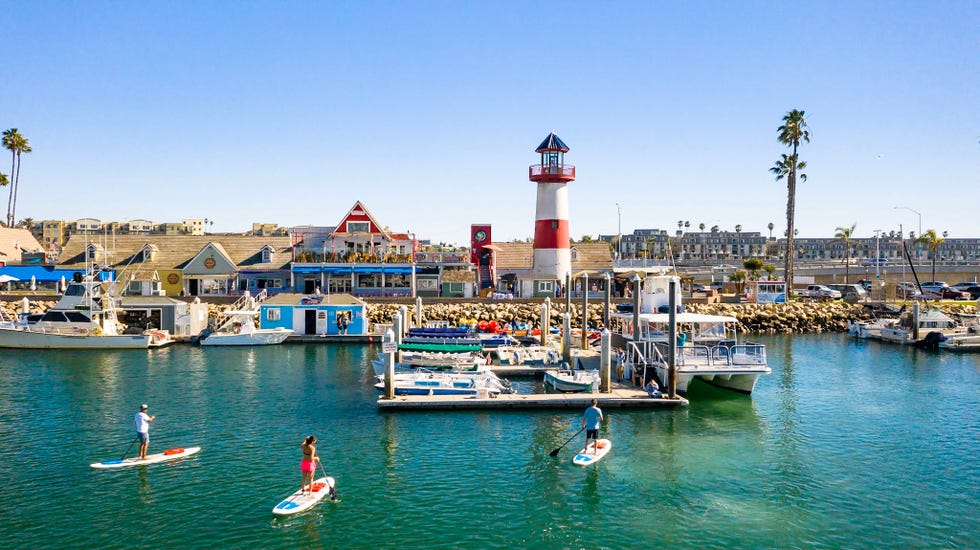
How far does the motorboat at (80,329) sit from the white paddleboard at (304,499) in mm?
34792

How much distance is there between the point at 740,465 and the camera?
24250 mm

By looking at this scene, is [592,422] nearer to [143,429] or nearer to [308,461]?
[308,461]

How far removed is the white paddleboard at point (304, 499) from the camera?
19328mm

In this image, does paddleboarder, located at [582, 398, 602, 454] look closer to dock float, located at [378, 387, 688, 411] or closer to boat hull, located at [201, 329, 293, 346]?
dock float, located at [378, 387, 688, 411]

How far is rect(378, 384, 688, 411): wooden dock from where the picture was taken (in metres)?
30.9

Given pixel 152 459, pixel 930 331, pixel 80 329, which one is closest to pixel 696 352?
pixel 152 459

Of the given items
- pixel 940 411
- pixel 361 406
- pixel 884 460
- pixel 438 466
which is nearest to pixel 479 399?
pixel 361 406

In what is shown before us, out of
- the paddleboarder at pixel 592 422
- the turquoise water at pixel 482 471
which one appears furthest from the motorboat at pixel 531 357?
the paddleboarder at pixel 592 422

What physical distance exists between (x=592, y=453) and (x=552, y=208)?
4713 cm

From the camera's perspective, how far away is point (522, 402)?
1232 inches

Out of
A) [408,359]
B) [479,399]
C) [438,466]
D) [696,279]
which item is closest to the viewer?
[438,466]

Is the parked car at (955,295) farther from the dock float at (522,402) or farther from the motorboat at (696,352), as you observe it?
the dock float at (522,402)

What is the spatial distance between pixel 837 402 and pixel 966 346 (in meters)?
28.1

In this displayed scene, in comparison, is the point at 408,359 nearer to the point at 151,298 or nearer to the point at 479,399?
the point at 479,399
